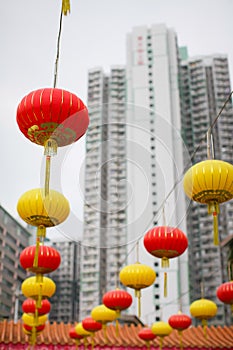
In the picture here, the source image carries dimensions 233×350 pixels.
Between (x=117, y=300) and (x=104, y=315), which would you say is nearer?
(x=117, y=300)

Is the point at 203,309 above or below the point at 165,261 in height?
above

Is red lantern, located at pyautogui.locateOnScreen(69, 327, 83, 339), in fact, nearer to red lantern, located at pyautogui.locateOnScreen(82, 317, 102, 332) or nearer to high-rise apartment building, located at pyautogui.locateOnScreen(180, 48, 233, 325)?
red lantern, located at pyautogui.locateOnScreen(82, 317, 102, 332)

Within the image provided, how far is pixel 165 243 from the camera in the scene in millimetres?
3338

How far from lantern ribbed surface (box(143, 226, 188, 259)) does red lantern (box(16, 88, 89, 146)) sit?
1.49 meters

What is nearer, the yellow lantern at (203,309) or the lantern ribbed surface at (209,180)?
the lantern ribbed surface at (209,180)

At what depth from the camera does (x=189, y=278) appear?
17.8 m

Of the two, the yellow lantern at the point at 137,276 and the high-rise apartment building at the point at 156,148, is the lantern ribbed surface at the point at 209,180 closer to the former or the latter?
the high-rise apartment building at the point at 156,148

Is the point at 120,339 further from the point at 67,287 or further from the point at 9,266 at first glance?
the point at 67,287

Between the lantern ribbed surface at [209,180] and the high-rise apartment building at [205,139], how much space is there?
15.9 m

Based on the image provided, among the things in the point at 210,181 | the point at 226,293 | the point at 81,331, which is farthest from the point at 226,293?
the point at 81,331

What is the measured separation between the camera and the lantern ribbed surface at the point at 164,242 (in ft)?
10.9

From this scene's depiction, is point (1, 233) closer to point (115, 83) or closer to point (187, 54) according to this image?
point (115, 83)

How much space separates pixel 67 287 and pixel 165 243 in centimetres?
2717

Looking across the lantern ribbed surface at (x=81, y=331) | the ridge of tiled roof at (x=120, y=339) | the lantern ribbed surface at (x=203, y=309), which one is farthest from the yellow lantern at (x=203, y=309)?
the ridge of tiled roof at (x=120, y=339)
